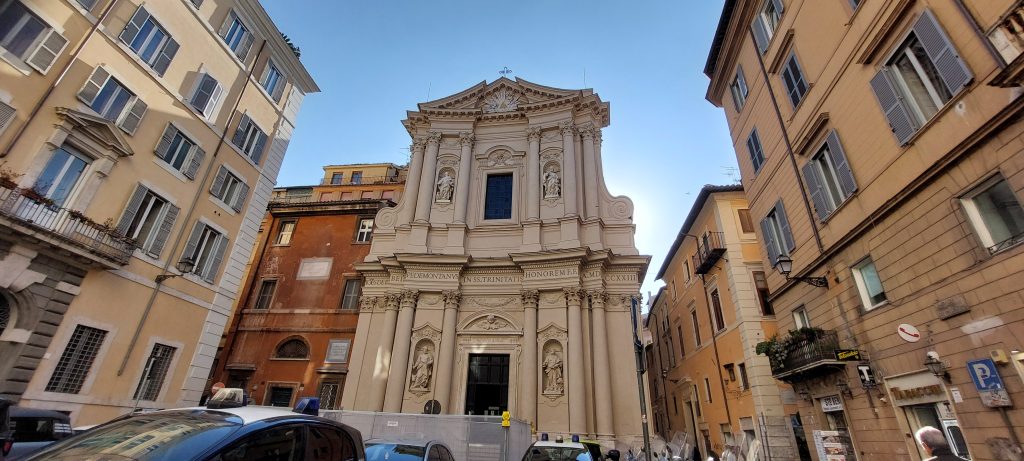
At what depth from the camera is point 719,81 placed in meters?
17.8

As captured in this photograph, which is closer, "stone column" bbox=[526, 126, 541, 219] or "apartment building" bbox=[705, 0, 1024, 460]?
"apartment building" bbox=[705, 0, 1024, 460]

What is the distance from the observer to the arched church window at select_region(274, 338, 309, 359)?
68.0 feet

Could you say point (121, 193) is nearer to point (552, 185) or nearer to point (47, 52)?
point (47, 52)

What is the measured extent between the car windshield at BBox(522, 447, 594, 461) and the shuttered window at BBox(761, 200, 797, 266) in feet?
27.5

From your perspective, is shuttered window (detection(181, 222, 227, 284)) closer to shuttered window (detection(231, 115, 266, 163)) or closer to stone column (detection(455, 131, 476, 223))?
shuttered window (detection(231, 115, 266, 163))

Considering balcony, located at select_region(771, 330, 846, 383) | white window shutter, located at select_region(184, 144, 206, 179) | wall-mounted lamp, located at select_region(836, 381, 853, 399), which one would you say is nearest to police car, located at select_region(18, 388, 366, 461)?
balcony, located at select_region(771, 330, 846, 383)

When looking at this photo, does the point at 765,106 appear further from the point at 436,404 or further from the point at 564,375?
the point at 436,404

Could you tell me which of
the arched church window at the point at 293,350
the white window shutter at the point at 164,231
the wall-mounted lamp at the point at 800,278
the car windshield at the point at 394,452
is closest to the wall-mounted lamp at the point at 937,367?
the wall-mounted lamp at the point at 800,278

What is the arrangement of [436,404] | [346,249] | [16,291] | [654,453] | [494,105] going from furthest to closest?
1. [494,105]
2. [346,249]
3. [436,404]
4. [654,453]
5. [16,291]

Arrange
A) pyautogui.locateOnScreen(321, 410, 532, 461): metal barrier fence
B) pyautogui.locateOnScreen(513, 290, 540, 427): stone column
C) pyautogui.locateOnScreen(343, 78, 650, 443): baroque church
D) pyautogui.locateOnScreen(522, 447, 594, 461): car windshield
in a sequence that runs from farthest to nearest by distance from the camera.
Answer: pyautogui.locateOnScreen(343, 78, 650, 443): baroque church < pyautogui.locateOnScreen(513, 290, 540, 427): stone column < pyautogui.locateOnScreen(321, 410, 532, 461): metal barrier fence < pyautogui.locateOnScreen(522, 447, 594, 461): car windshield

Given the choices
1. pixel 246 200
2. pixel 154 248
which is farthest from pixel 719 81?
pixel 154 248

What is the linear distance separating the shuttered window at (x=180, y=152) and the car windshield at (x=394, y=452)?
11.8 meters

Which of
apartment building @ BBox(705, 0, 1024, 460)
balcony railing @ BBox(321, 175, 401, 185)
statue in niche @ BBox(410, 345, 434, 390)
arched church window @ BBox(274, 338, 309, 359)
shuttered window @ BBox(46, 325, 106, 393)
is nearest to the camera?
apartment building @ BBox(705, 0, 1024, 460)

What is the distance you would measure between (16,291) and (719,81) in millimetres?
21653
